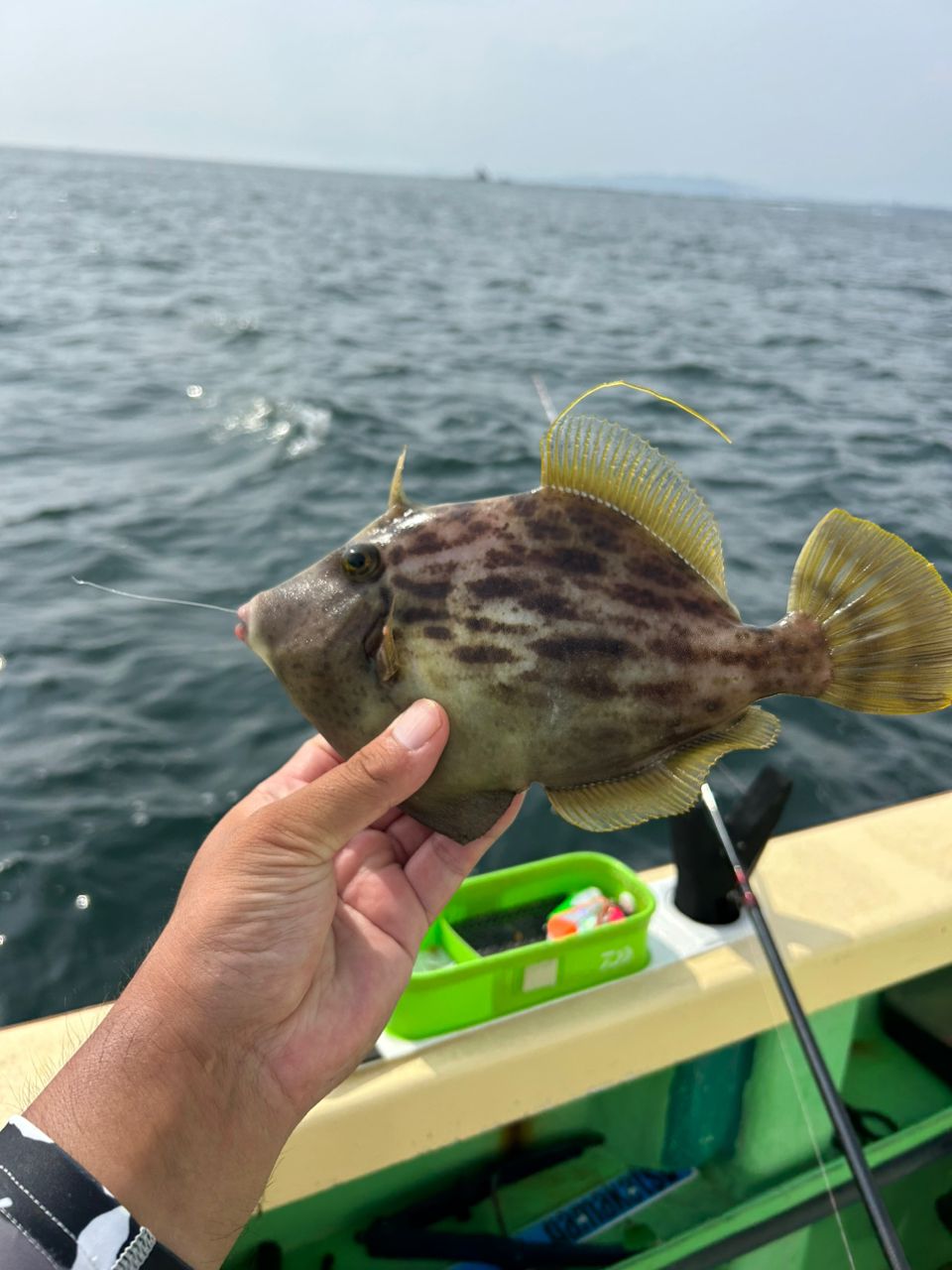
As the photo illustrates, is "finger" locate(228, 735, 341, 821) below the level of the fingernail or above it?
below

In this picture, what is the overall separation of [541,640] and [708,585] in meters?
0.39

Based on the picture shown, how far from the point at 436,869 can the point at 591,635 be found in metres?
1.04

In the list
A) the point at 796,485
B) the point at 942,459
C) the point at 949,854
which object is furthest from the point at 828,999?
the point at 942,459

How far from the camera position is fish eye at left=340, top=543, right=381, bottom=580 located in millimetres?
2090

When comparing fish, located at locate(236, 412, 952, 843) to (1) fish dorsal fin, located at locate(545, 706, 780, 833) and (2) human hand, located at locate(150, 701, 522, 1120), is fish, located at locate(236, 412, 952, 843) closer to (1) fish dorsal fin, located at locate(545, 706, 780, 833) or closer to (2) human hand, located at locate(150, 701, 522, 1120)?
(1) fish dorsal fin, located at locate(545, 706, 780, 833)

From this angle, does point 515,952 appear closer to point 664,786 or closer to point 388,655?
point 664,786

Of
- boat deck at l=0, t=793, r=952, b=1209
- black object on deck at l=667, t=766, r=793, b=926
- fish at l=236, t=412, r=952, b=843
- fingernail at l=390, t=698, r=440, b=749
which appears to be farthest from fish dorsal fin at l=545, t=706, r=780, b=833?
black object on deck at l=667, t=766, r=793, b=926

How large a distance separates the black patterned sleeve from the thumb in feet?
2.17

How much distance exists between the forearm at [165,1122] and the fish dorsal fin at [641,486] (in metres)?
1.34

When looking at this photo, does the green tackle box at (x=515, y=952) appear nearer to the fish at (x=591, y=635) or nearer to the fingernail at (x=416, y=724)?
the fish at (x=591, y=635)

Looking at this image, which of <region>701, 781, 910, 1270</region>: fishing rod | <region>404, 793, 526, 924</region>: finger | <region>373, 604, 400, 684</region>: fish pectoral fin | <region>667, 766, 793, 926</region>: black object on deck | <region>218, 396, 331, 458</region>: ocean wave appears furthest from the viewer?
<region>218, 396, 331, 458</region>: ocean wave

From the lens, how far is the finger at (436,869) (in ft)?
8.84

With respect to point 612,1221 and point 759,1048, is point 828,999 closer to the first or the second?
point 759,1048

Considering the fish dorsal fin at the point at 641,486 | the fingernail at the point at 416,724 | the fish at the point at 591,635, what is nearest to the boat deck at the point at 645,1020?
the fish at the point at 591,635
